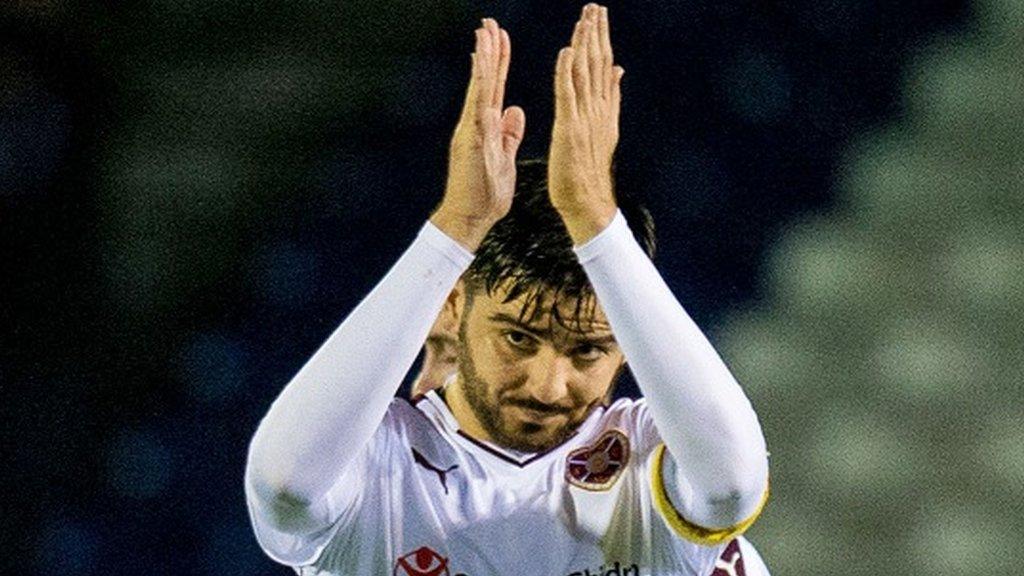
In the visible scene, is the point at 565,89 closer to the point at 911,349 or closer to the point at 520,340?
the point at 520,340

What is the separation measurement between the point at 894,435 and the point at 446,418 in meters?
0.38

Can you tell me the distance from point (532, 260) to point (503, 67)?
0.46ft

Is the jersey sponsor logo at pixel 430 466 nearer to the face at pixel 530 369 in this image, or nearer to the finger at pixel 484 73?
the face at pixel 530 369

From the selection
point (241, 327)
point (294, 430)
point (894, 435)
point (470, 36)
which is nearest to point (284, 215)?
point (241, 327)

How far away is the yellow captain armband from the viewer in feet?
3.62

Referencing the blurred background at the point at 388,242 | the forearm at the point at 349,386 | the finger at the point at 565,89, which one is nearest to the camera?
the forearm at the point at 349,386

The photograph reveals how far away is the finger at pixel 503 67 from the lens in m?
1.15

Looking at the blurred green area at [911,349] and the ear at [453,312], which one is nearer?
the ear at [453,312]

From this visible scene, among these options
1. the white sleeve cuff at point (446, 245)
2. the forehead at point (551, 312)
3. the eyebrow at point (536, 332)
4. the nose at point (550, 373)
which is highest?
the white sleeve cuff at point (446, 245)

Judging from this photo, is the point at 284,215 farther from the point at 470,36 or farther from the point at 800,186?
the point at 800,186

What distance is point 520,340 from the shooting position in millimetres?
1156

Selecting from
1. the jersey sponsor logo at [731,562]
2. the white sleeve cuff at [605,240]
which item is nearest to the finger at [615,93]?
the white sleeve cuff at [605,240]

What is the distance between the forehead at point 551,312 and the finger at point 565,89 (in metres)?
0.13

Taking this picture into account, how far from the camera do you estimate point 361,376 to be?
1.01 meters
